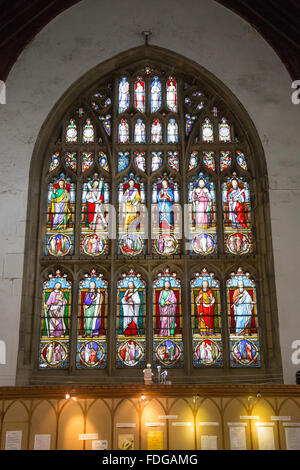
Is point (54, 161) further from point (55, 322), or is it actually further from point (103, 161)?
point (55, 322)

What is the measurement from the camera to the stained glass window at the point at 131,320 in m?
10.8

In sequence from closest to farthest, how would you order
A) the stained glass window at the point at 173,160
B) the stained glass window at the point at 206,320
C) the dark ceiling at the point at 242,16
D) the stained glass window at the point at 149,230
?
the stained glass window at the point at 206,320 → the stained glass window at the point at 149,230 → the dark ceiling at the point at 242,16 → the stained glass window at the point at 173,160

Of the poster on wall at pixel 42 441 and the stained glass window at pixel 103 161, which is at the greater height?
the stained glass window at pixel 103 161

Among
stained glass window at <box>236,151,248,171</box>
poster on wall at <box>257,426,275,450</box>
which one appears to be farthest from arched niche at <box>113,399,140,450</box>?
stained glass window at <box>236,151,248,171</box>

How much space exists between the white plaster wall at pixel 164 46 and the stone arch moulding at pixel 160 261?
143 mm

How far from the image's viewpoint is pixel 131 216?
464 inches

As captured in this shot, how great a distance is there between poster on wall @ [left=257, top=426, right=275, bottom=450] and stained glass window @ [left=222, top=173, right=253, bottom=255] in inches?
134

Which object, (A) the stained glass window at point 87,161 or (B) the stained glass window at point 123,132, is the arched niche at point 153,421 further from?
(B) the stained glass window at point 123,132

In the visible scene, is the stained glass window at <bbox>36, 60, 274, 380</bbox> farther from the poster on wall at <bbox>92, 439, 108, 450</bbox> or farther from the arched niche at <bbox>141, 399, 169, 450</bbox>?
the poster on wall at <bbox>92, 439, 108, 450</bbox>

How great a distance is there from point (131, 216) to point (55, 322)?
2363mm

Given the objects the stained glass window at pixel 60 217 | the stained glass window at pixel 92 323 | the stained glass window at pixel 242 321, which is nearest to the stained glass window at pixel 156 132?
the stained glass window at pixel 60 217

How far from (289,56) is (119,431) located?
7.54 metres
